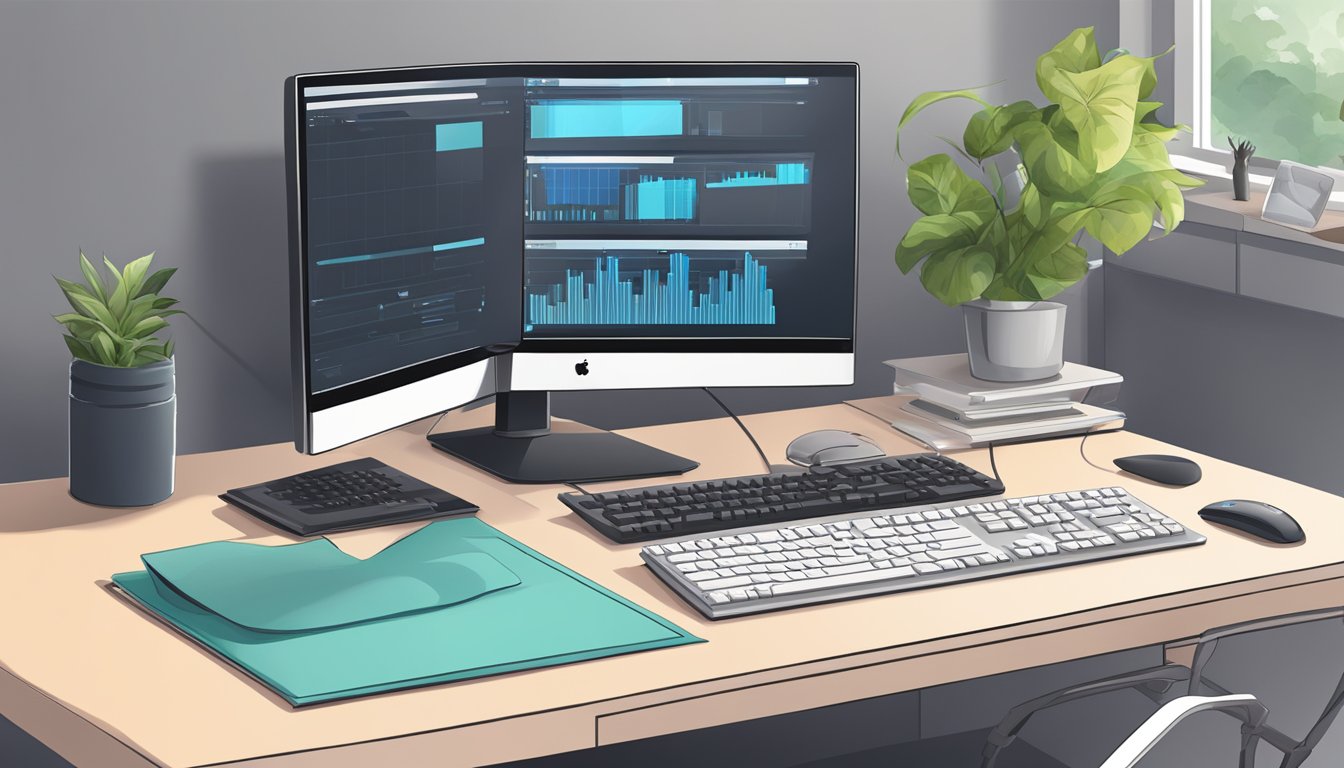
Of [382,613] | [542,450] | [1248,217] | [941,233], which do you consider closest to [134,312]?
[542,450]

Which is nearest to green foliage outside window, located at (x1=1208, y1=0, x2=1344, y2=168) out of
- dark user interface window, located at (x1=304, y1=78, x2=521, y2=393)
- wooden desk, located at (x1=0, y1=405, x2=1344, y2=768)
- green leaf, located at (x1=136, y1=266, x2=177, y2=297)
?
wooden desk, located at (x1=0, y1=405, x2=1344, y2=768)

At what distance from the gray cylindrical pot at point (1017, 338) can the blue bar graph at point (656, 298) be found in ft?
1.13

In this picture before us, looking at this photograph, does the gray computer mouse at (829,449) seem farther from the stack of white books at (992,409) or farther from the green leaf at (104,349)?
the green leaf at (104,349)

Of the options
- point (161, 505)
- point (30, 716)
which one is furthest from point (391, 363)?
point (30, 716)

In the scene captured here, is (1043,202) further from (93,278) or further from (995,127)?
(93,278)

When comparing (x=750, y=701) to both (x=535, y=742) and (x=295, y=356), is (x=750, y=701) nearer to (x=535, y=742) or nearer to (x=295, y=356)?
(x=535, y=742)

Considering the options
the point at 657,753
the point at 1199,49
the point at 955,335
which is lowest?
the point at 657,753

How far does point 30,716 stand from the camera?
1.25 meters

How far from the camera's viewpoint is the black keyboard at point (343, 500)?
164cm

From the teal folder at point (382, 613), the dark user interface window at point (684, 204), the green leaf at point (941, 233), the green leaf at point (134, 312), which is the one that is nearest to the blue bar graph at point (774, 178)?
the dark user interface window at point (684, 204)

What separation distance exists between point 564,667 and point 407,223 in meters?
0.66

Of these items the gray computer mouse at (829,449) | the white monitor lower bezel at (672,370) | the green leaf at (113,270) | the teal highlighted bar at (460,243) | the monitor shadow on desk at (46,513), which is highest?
the teal highlighted bar at (460,243)

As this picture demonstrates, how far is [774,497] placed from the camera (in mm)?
1679

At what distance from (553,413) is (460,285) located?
472 millimetres
